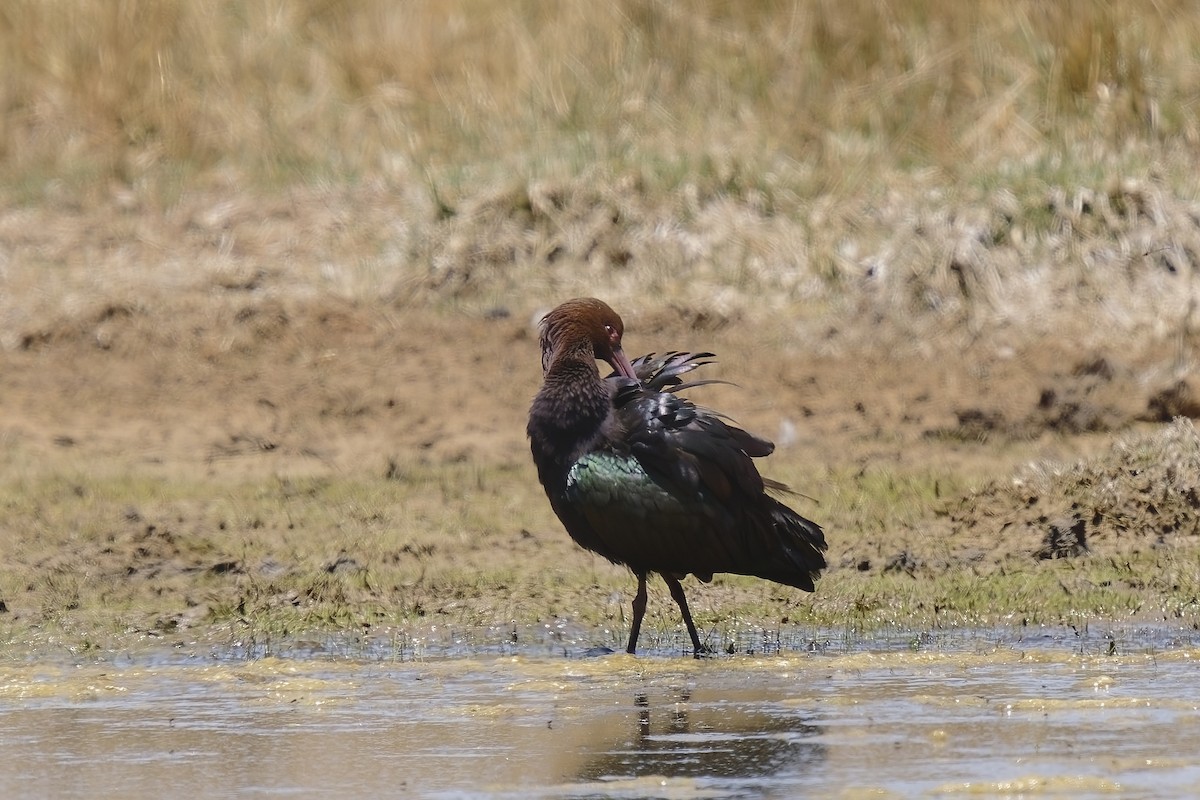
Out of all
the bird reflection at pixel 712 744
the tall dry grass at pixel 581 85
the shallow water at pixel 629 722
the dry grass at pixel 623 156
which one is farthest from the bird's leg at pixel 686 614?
the tall dry grass at pixel 581 85

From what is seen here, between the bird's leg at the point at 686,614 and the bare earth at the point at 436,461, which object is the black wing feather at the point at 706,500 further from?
the bare earth at the point at 436,461

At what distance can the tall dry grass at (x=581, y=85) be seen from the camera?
1248cm

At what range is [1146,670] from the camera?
6539mm

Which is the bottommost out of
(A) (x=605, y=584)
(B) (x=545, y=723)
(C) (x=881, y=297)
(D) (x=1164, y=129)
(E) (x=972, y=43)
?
(B) (x=545, y=723)

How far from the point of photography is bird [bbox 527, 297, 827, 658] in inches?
277

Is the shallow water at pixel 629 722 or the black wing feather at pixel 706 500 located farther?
the black wing feather at pixel 706 500

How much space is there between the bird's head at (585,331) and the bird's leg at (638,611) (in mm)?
815

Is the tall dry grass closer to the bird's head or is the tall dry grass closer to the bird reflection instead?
the bird's head

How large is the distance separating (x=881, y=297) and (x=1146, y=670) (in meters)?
5.06

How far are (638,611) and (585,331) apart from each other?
113 cm

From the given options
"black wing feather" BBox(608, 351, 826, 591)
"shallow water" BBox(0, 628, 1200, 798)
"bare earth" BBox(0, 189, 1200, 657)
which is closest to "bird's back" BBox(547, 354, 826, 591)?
"black wing feather" BBox(608, 351, 826, 591)

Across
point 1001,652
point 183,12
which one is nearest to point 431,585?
point 1001,652

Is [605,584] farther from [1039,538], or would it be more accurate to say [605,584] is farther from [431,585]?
[1039,538]

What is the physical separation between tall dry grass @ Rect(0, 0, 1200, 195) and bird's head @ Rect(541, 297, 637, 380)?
4.56 m
